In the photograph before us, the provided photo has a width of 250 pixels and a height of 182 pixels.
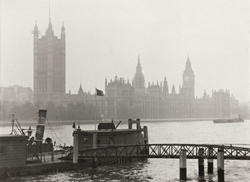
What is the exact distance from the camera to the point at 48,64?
174 metres

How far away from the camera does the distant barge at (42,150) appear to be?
25.9 m

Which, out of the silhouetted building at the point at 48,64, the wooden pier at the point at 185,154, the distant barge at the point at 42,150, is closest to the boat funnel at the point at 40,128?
the distant barge at the point at 42,150

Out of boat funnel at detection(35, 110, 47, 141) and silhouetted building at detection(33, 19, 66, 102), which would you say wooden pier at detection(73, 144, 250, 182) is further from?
silhouetted building at detection(33, 19, 66, 102)

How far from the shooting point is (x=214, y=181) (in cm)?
2723

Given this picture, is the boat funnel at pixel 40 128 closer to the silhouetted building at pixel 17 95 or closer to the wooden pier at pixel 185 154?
the wooden pier at pixel 185 154

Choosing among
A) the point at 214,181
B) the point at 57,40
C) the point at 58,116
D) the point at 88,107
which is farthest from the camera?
the point at 57,40

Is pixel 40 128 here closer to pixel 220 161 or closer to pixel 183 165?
pixel 183 165

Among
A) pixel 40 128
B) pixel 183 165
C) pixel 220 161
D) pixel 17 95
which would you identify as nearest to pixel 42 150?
pixel 40 128

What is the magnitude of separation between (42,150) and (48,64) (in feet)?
481

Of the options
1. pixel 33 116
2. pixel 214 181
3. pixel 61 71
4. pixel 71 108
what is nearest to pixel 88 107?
pixel 71 108

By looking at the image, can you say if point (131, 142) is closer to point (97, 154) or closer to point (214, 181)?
point (97, 154)

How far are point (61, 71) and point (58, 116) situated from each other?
51.4m

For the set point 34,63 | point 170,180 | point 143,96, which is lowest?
point 170,180

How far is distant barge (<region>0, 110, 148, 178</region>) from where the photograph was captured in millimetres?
25859
